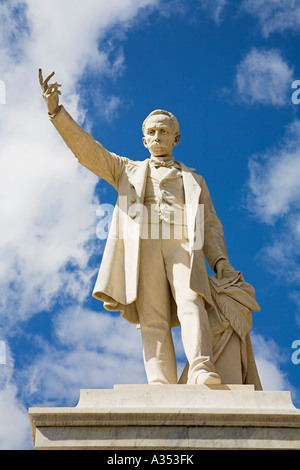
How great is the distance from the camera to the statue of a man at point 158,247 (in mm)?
9000

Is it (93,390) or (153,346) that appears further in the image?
(153,346)

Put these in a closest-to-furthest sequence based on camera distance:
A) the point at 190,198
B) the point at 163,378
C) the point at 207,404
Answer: the point at 207,404, the point at 163,378, the point at 190,198

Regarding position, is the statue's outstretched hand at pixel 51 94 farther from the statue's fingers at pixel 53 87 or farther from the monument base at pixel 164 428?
the monument base at pixel 164 428

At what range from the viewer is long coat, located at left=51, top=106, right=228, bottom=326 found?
9.29 metres

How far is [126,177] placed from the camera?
10.1 meters

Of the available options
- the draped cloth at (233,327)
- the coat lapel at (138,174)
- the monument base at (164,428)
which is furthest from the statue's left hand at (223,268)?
the monument base at (164,428)

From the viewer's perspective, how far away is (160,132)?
10.2 metres

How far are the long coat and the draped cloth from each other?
8.1 inches

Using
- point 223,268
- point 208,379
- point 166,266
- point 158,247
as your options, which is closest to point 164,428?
point 208,379

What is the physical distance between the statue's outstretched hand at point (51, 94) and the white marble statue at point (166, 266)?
12 millimetres
